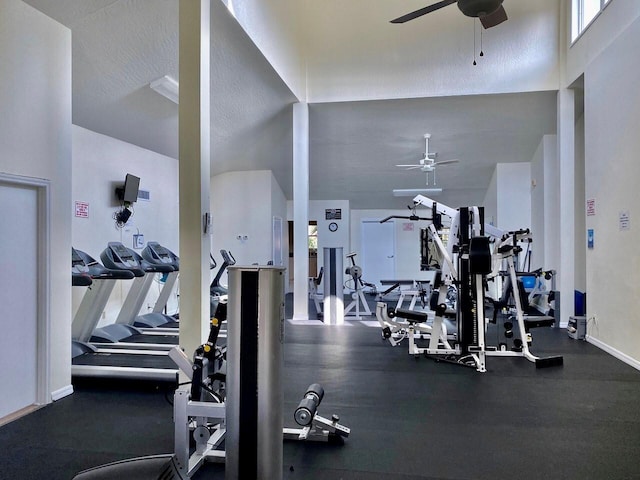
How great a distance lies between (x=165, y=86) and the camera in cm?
463

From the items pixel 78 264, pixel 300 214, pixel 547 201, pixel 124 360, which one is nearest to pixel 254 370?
pixel 124 360

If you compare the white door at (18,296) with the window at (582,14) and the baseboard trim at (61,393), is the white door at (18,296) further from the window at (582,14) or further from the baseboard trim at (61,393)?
the window at (582,14)

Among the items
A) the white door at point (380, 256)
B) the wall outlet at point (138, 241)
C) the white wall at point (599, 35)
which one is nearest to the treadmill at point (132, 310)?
the wall outlet at point (138, 241)

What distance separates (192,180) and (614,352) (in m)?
4.65

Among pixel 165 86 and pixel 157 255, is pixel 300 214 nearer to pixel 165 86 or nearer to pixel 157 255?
Answer: pixel 157 255

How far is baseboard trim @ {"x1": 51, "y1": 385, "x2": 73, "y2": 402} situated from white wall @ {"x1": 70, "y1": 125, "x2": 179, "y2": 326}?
6.28 ft

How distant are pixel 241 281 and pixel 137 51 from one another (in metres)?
3.39

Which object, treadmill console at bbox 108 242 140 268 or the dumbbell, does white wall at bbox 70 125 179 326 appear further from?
the dumbbell

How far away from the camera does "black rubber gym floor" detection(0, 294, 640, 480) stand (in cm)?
220

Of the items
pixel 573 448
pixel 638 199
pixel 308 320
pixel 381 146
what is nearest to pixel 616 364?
pixel 638 199

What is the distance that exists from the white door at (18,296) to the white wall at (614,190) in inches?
207

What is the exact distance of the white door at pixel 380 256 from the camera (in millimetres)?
10570

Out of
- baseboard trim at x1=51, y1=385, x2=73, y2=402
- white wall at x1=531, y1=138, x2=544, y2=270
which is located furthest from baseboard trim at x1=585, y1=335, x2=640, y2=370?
baseboard trim at x1=51, y1=385, x2=73, y2=402

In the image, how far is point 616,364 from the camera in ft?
13.5
